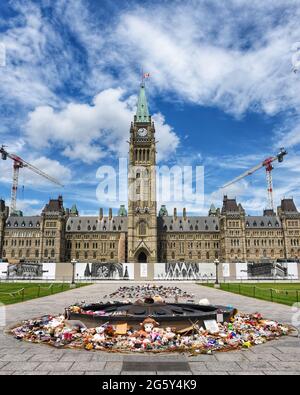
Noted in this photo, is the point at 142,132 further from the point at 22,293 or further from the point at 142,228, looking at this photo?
the point at 22,293

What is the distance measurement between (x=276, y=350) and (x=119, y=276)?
55.0 meters

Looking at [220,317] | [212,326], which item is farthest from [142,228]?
[212,326]

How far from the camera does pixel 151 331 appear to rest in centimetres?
1223

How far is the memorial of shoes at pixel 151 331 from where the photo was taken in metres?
11.0

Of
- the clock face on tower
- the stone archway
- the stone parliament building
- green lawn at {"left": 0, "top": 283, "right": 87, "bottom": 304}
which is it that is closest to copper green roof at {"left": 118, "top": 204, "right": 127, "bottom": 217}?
the stone parliament building

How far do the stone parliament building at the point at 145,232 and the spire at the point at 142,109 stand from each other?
0.33 metres

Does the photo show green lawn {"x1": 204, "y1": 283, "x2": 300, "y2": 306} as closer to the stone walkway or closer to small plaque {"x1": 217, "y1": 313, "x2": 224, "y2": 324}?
small plaque {"x1": 217, "y1": 313, "x2": 224, "y2": 324}

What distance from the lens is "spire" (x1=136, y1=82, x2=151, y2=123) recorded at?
114375mm

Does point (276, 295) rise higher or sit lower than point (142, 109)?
lower

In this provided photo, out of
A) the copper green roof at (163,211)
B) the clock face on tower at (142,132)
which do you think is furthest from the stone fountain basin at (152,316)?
the copper green roof at (163,211)

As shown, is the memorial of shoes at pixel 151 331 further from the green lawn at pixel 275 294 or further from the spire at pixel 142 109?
the spire at pixel 142 109

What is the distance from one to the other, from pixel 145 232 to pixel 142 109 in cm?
4108

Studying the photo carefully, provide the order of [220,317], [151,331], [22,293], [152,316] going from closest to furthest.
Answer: [151,331]
[152,316]
[220,317]
[22,293]
